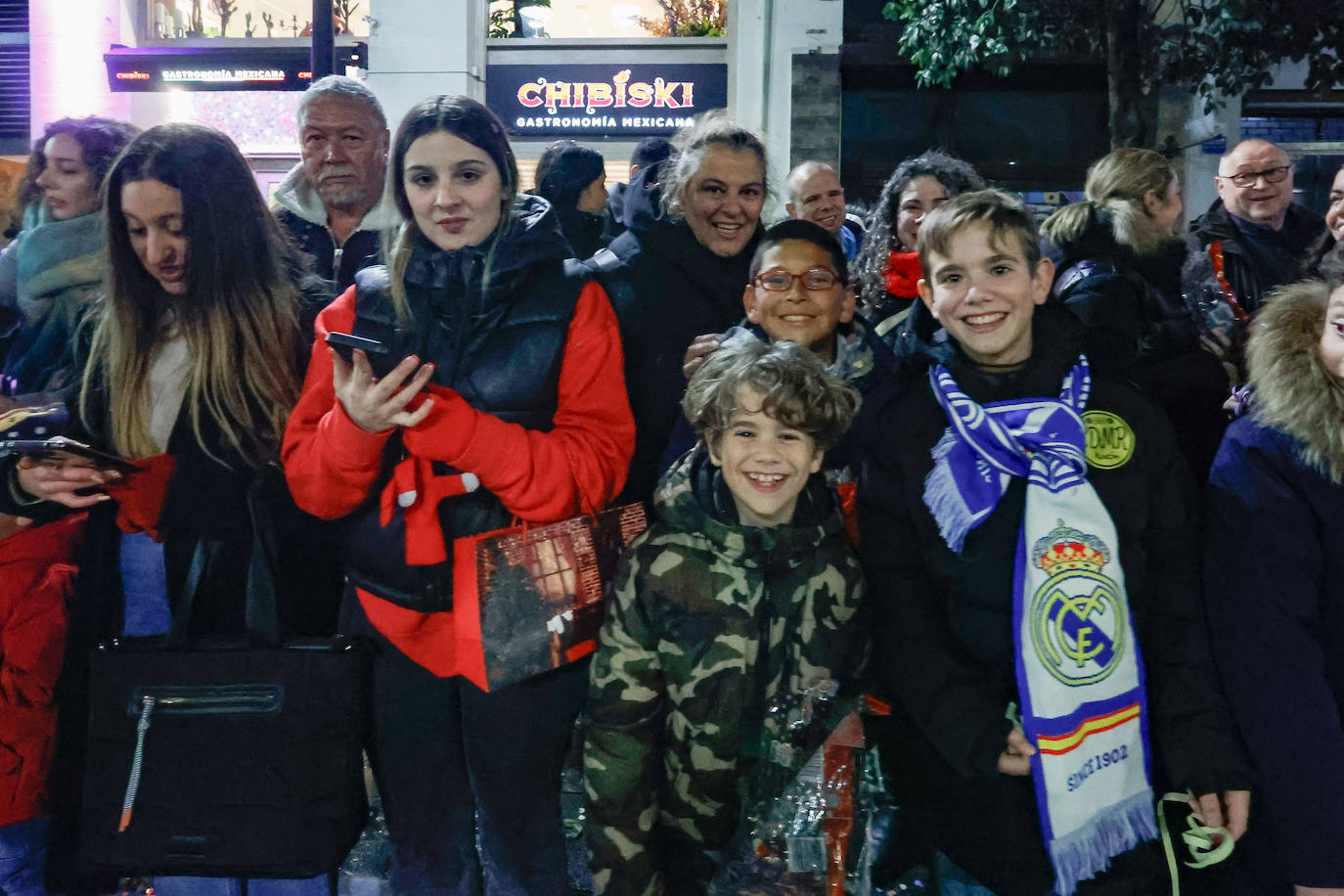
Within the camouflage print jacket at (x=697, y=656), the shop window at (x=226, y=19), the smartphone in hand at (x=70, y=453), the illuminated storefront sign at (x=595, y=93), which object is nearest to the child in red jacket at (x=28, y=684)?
the smartphone in hand at (x=70, y=453)

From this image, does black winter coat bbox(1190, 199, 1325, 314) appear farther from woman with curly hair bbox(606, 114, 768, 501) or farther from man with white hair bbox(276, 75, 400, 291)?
man with white hair bbox(276, 75, 400, 291)

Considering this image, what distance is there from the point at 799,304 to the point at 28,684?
7.09 feet

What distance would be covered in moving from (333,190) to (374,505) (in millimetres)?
1391

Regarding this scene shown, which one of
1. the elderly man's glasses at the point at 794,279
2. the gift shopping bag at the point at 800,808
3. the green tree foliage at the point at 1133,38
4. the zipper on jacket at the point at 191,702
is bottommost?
the gift shopping bag at the point at 800,808

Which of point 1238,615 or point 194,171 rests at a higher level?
point 194,171

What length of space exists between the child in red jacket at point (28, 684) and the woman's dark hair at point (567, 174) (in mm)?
2252

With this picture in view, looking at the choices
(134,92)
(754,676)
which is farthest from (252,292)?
(134,92)

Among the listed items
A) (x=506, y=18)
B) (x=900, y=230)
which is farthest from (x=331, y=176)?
(x=506, y=18)

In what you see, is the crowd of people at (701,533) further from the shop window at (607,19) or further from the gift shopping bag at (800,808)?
the shop window at (607,19)

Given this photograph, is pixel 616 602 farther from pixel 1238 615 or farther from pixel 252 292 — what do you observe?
pixel 1238 615

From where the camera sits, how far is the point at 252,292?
2.63 m

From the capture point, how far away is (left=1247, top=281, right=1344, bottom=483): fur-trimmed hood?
89.7 inches

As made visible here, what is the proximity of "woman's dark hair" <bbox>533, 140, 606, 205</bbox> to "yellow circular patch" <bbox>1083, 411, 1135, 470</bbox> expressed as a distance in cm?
257

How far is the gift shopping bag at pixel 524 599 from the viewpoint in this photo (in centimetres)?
238
